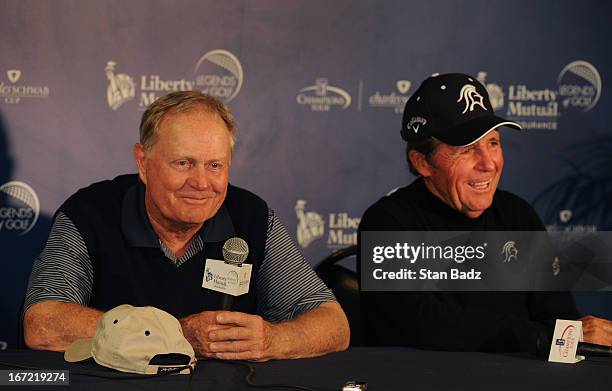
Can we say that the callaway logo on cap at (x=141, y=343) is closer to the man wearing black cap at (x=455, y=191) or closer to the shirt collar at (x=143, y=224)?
the shirt collar at (x=143, y=224)

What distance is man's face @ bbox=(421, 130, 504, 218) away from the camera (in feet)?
10.8

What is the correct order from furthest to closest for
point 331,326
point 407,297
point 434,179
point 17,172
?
point 17,172
point 434,179
point 407,297
point 331,326

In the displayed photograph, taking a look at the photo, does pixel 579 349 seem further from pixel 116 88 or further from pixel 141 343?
pixel 116 88

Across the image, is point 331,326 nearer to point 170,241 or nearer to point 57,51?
point 170,241

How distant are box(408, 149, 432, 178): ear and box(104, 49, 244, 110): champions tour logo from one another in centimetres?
191

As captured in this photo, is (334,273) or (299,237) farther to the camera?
(299,237)

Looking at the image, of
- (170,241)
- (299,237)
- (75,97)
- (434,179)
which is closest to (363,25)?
(299,237)

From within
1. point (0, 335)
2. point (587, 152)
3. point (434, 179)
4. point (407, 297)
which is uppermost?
point (587, 152)

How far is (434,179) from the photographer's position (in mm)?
3383

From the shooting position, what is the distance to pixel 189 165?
2971 millimetres

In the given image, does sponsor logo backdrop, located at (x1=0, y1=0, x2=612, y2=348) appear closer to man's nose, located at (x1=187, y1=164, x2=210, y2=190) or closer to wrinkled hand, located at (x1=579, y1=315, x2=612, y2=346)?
man's nose, located at (x1=187, y1=164, x2=210, y2=190)

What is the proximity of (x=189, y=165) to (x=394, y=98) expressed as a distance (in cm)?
243

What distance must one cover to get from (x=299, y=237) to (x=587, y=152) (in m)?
1.70

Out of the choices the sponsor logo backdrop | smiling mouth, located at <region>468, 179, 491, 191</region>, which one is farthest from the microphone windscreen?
the sponsor logo backdrop
